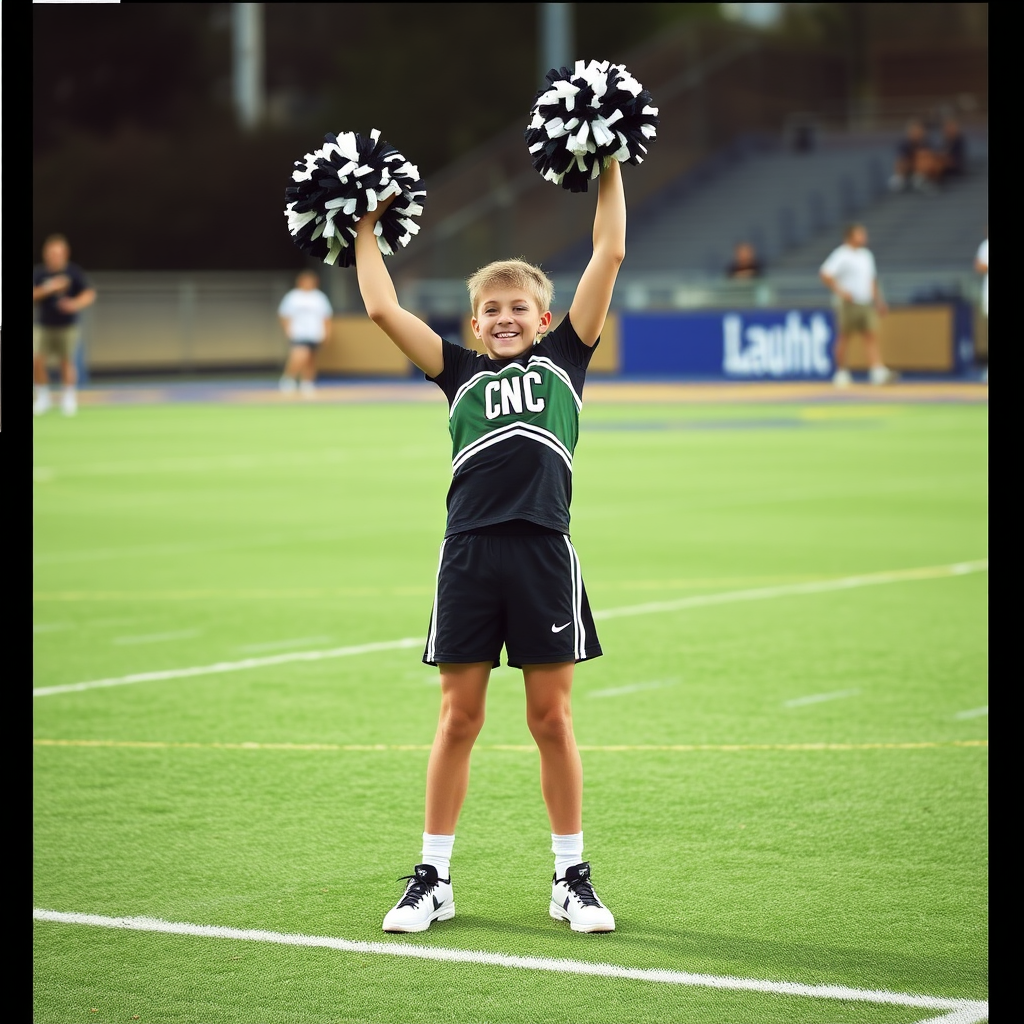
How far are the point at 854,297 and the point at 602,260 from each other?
25489 mm

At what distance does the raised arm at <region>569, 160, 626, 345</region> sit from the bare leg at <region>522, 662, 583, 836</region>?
3.05 ft

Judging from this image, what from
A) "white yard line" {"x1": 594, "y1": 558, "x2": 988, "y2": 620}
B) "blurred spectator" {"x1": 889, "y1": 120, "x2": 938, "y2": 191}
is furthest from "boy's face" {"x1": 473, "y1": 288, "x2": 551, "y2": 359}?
"blurred spectator" {"x1": 889, "y1": 120, "x2": 938, "y2": 191}

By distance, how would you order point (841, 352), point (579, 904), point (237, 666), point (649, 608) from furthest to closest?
1. point (841, 352)
2. point (649, 608)
3. point (237, 666)
4. point (579, 904)

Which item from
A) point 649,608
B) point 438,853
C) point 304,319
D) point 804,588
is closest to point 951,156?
point 304,319

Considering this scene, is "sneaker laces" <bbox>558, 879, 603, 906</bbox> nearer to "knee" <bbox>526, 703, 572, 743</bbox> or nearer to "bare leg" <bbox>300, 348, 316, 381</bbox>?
"knee" <bbox>526, 703, 572, 743</bbox>

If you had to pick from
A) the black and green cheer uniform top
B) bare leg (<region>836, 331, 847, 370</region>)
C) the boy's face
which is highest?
bare leg (<region>836, 331, 847, 370</region>)

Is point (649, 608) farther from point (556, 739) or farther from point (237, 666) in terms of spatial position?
point (556, 739)

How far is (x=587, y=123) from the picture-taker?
16.5 ft

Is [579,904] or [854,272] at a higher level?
[854,272]

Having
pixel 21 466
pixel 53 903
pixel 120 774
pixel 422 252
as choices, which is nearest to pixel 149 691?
pixel 120 774

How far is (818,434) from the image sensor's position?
22359 mm

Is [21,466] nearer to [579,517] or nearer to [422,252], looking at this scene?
[579,517]

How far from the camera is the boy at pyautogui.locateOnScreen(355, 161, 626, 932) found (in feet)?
17.0

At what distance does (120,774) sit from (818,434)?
16.2 m
